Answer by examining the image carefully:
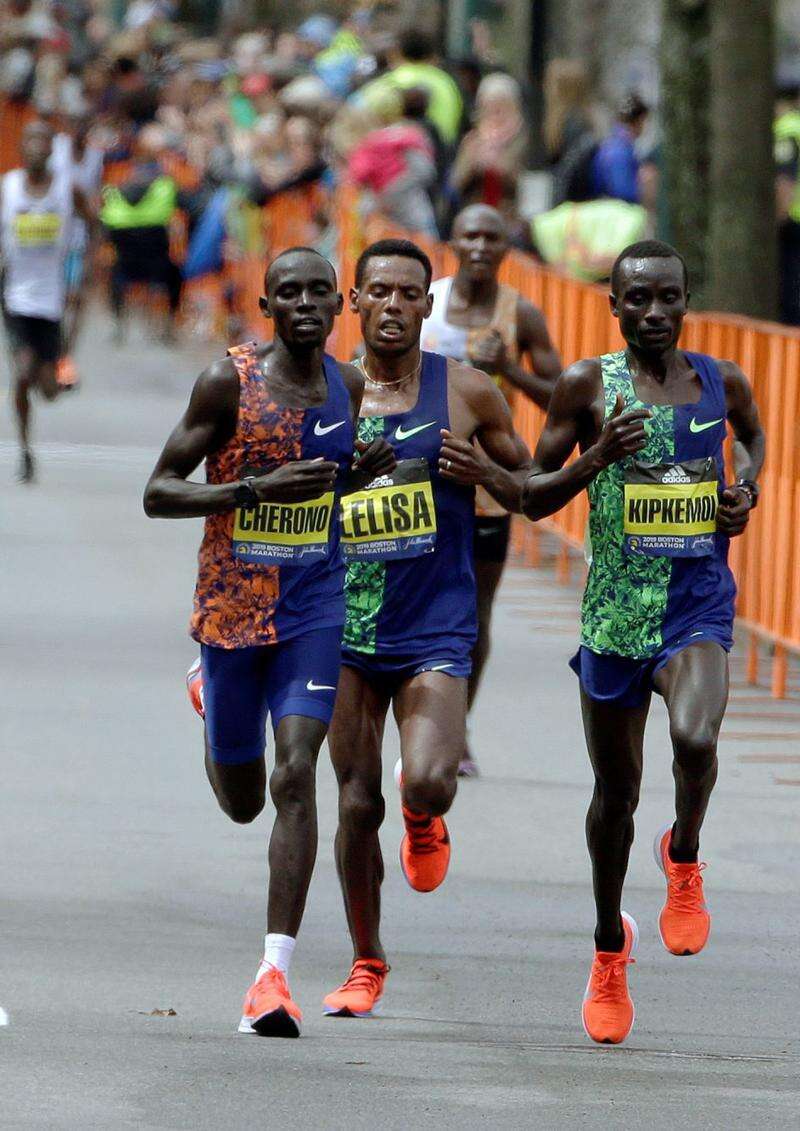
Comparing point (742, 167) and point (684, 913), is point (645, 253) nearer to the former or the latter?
point (684, 913)

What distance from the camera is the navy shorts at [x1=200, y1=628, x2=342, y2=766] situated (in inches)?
264

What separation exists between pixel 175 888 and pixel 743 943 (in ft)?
5.70

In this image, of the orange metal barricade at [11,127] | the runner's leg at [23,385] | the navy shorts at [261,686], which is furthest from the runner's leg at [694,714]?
the orange metal barricade at [11,127]

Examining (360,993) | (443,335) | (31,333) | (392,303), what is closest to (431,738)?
(360,993)

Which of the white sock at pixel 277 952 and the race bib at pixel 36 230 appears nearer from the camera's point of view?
the white sock at pixel 277 952

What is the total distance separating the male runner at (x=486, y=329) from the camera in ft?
31.5

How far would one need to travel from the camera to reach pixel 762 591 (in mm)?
11445

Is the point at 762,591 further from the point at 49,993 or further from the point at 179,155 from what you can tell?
the point at 179,155

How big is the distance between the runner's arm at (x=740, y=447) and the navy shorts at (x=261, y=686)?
1020 millimetres

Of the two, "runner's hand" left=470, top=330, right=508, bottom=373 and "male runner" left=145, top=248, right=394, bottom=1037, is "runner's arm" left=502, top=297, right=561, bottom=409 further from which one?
"male runner" left=145, top=248, right=394, bottom=1037

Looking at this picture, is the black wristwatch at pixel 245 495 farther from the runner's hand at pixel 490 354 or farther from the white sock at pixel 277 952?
the runner's hand at pixel 490 354

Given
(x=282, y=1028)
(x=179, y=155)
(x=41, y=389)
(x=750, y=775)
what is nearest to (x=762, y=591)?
(x=750, y=775)

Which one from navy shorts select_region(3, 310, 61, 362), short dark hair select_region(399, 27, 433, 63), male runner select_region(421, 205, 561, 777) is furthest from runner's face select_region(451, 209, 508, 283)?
short dark hair select_region(399, 27, 433, 63)

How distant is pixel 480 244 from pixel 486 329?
31 centimetres
